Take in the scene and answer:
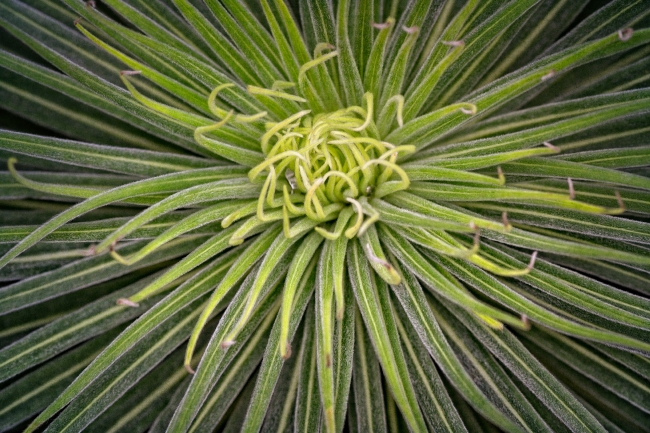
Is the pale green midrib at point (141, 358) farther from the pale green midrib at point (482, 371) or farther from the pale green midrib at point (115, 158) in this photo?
the pale green midrib at point (482, 371)

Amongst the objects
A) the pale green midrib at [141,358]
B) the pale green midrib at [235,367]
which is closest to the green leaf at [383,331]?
the pale green midrib at [235,367]

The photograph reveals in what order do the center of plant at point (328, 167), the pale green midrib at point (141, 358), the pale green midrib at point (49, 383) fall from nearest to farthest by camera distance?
1. the center of plant at point (328, 167)
2. the pale green midrib at point (141, 358)
3. the pale green midrib at point (49, 383)

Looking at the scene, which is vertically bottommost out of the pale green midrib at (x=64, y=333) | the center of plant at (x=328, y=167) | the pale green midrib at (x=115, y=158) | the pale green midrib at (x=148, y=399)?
the pale green midrib at (x=148, y=399)

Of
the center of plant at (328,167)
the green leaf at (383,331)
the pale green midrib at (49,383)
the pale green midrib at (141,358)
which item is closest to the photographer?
the green leaf at (383,331)

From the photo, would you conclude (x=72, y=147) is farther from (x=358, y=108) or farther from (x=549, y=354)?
(x=549, y=354)

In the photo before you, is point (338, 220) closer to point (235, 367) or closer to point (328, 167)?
point (328, 167)

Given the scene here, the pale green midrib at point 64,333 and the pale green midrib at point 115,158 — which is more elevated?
the pale green midrib at point 115,158

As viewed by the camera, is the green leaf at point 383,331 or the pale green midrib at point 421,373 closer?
the green leaf at point 383,331

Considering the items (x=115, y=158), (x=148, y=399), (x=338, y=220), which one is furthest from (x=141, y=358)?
(x=338, y=220)
